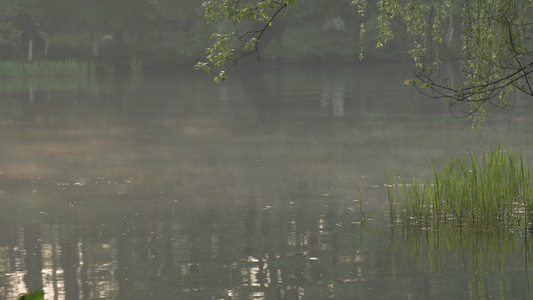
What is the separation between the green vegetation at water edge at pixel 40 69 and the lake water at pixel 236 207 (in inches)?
835

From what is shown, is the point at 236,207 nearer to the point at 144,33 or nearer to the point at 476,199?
the point at 476,199

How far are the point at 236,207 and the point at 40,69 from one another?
130ft

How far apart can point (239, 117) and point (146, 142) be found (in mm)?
6092

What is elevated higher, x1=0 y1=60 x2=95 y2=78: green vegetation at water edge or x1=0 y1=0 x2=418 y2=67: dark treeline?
x1=0 y1=0 x2=418 y2=67: dark treeline

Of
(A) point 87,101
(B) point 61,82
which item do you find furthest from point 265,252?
(B) point 61,82

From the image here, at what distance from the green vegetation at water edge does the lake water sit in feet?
69.5

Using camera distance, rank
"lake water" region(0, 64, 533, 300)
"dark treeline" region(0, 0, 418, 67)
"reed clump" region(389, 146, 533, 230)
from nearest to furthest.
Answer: "lake water" region(0, 64, 533, 300), "reed clump" region(389, 146, 533, 230), "dark treeline" region(0, 0, 418, 67)

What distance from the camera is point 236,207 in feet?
46.6

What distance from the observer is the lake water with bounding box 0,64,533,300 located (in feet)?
32.7

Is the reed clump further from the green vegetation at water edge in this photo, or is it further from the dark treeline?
the dark treeline

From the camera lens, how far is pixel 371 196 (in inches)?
581

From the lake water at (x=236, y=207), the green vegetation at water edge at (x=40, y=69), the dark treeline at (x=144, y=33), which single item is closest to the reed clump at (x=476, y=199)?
the lake water at (x=236, y=207)

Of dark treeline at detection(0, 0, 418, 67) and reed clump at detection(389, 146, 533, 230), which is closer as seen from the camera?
reed clump at detection(389, 146, 533, 230)

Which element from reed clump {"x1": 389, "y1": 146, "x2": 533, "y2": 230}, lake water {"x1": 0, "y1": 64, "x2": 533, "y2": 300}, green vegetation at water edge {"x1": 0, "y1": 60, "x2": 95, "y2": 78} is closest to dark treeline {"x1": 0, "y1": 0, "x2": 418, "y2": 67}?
green vegetation at water edge {"x1": 0, "y1": 60, "x2": 95, "y2": 78}
